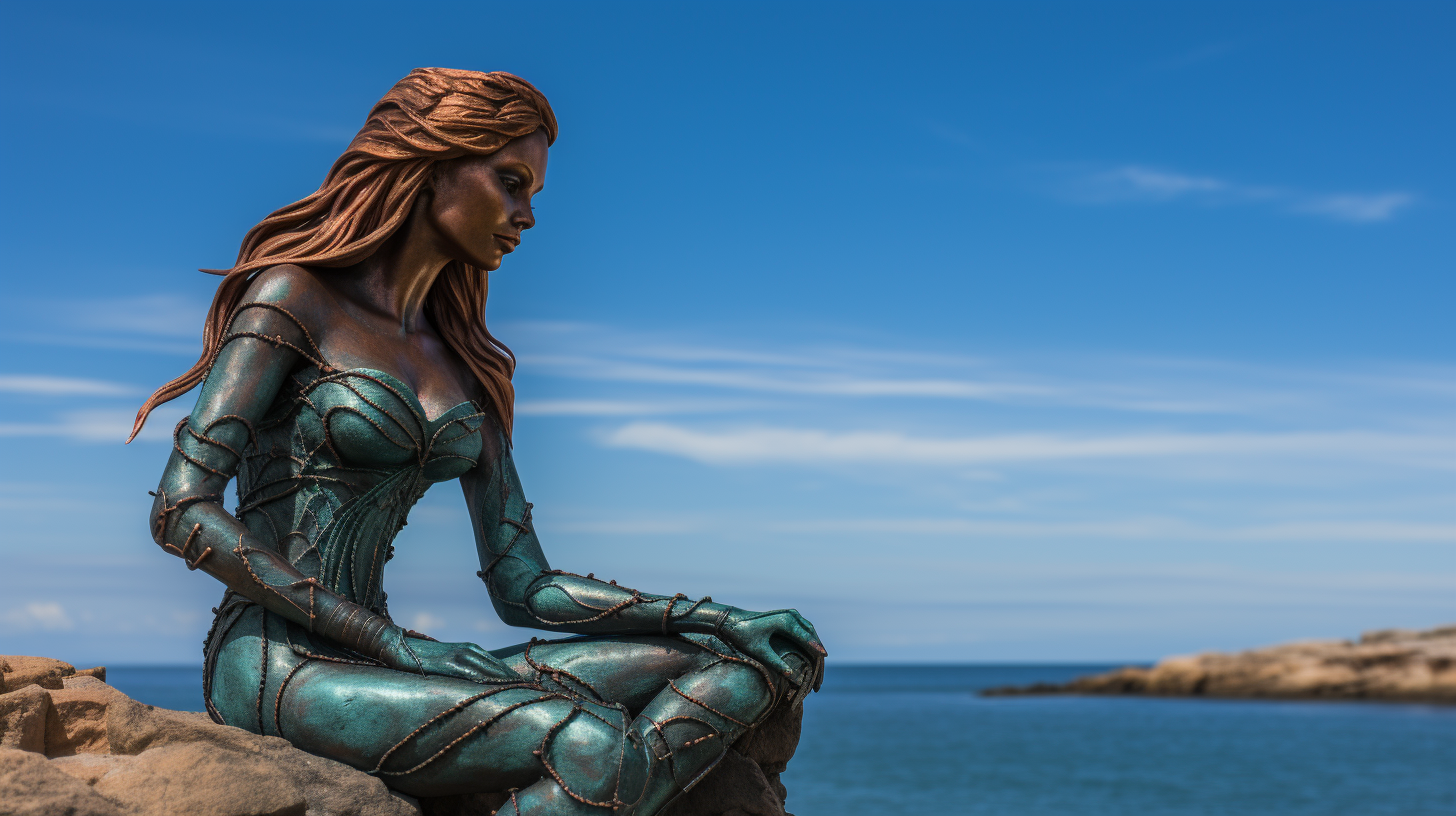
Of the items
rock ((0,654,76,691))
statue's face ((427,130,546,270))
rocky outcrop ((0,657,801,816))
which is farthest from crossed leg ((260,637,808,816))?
statue's face ((427,130,546,270))

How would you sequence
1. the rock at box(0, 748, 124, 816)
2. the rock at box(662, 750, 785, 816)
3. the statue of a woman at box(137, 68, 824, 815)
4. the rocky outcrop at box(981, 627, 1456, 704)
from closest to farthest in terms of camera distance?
the rock at box(0, 748, 124, 816)
the statue of a woman at box(137, 68, 824, 815)
the rock at box(662, 750, 785, 816)
the rocky outcrop at box(981, 627, 1456, 704)

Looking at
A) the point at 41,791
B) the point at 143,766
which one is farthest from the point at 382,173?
the point at 41,791

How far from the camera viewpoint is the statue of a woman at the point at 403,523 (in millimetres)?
4391

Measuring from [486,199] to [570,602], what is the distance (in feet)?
4.83

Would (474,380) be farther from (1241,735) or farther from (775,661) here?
(1241,735)

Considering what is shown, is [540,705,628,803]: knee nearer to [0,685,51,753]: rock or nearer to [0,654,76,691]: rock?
[0,685,51,753]: rock

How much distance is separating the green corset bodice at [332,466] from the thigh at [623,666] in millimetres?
699

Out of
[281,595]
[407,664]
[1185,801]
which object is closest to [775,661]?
[407,664]

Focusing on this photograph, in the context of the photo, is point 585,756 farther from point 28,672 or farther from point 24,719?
point 28,672

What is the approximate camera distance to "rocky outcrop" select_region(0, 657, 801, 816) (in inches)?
153

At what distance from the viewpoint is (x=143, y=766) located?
4.12 metres

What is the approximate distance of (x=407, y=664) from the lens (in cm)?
449

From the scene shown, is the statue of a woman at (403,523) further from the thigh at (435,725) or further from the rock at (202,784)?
the rock at (202,784)

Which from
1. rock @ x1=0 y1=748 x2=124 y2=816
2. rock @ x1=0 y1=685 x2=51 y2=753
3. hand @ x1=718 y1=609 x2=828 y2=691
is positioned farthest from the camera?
hand @ x1=718 y1=609 x2=828 y2=691
